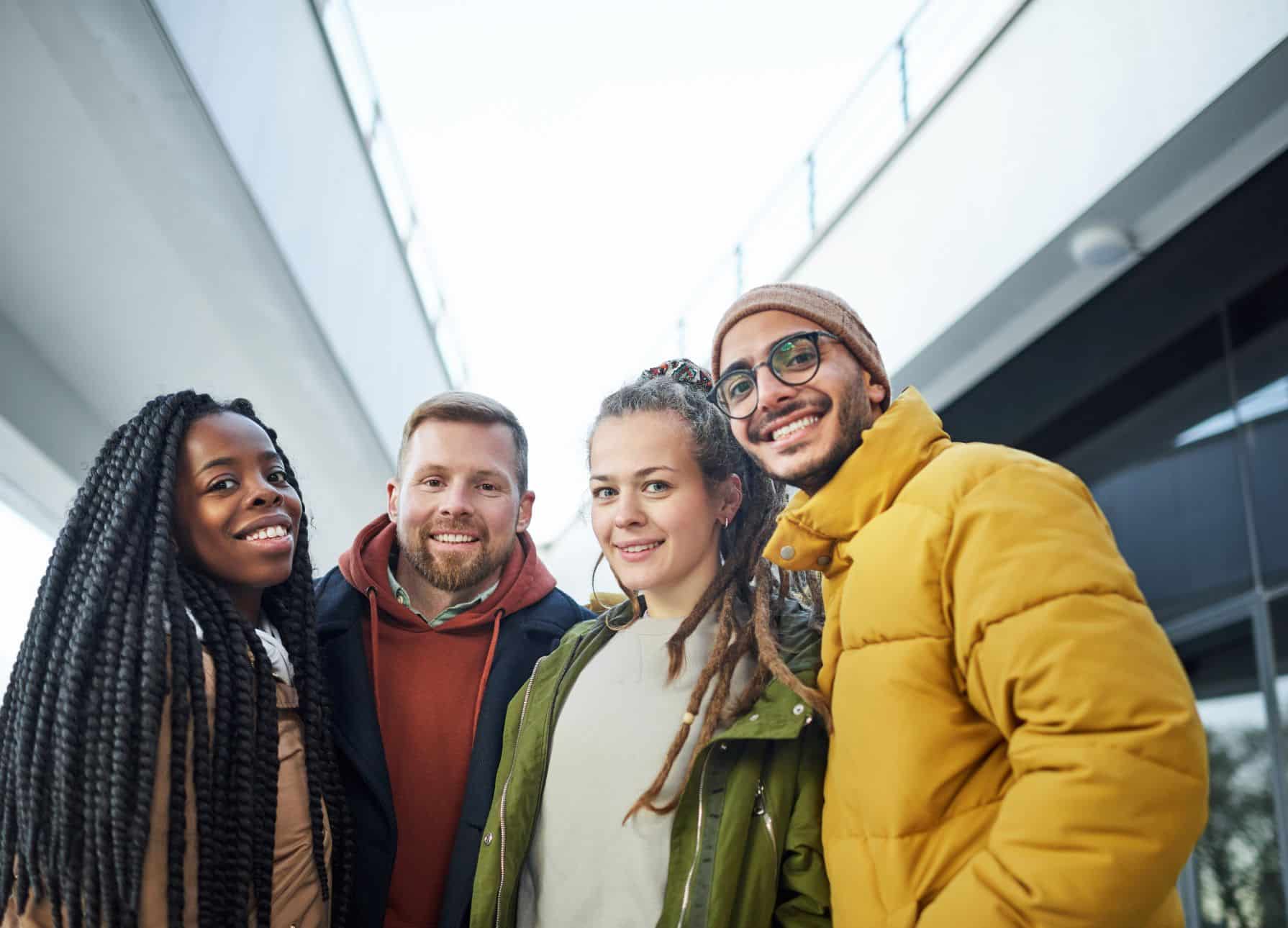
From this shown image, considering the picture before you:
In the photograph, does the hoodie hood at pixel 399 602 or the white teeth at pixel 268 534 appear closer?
the white teeth at pixel 268 534

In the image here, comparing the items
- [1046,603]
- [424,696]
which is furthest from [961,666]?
[424,696]

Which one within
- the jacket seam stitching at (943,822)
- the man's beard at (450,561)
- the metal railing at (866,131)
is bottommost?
the jacket seam stitching at (943,822)

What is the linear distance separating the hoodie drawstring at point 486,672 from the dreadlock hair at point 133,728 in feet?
1.24

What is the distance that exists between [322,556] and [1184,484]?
20.1 feet

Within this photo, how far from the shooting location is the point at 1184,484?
207 inches

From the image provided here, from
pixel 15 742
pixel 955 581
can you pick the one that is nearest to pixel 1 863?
pixel 15 742

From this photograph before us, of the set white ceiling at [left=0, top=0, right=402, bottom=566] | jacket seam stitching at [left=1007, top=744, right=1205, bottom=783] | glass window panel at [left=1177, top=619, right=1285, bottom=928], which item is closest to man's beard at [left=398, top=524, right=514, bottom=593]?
jacket seam stitching at [left=1007, top=744, right=1205, bottom=783]

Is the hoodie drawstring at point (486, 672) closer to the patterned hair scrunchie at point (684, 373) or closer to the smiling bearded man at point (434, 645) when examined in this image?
the smiling bearded man at point (434, 645)

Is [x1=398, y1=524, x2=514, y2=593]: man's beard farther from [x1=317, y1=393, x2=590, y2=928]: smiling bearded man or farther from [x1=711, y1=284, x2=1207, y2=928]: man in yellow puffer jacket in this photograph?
[x1=711, y1=284, x2=1207, y2=928]: man in yellow puffer jacket

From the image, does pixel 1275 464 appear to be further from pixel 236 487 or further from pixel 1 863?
pixel 1 863

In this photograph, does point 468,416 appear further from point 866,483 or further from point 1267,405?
point 1267,405

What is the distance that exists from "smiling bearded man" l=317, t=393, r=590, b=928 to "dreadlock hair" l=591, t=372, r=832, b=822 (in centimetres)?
41

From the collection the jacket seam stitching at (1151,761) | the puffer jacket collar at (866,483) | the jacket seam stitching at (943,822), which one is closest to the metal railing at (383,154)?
the puffer jacket collar at (866,483)

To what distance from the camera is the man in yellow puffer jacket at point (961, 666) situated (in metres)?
1.43
